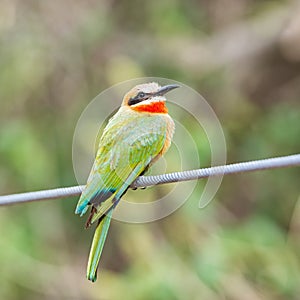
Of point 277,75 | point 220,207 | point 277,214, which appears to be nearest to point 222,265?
point 220,207

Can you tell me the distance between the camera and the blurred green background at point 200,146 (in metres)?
4.66

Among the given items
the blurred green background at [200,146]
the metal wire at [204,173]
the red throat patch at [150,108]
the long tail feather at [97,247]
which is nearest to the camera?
the metal wire at [204,173]

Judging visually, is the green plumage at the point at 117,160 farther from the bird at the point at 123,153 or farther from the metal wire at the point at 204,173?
the metal wire at the point at 204,173

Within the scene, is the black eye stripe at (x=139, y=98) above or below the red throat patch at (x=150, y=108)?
above

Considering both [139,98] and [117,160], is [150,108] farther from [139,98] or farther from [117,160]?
[117,160]

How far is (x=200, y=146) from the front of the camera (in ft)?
16.1

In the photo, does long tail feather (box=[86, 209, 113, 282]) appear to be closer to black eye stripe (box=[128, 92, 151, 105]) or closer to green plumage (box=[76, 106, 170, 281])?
green plumage (box=[76, 106, 170, 281])

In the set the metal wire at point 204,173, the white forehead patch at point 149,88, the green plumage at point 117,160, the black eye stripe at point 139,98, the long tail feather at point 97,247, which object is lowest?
the long tail feather at point 97,247

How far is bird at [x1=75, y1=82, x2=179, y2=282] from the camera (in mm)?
2594

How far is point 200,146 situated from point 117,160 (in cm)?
221

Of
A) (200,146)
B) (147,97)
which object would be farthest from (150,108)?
(200,146)

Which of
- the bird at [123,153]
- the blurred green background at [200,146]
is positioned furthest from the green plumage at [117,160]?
the blurred green background at [200,146]

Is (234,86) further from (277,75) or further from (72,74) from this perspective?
(72,74)

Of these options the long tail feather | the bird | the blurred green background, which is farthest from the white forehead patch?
the blurred green background
